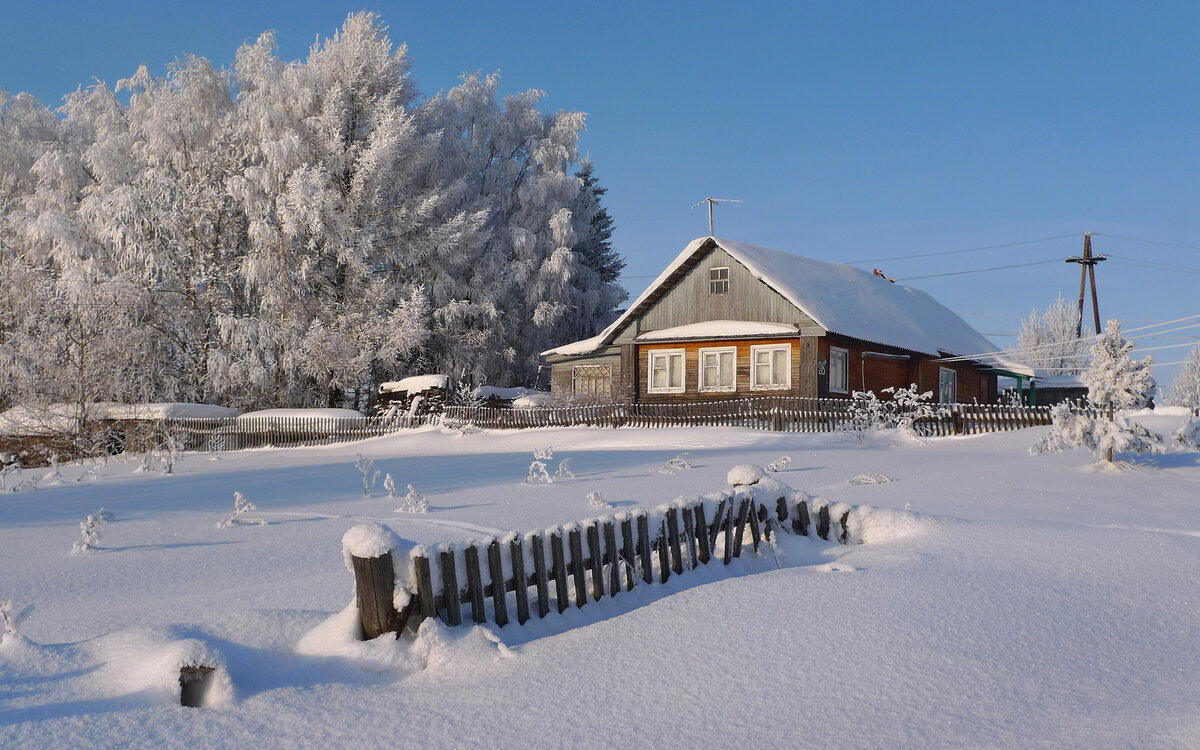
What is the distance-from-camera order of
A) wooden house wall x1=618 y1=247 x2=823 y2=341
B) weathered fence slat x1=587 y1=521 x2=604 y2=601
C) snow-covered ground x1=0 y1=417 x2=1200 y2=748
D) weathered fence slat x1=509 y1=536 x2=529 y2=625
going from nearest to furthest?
snow-covered ground x1=0 y1=417 x2=1200 y2=748
weathered fence slat x1=509 y1=536 x2=529 y2=625
weathered fence slat x1=587 y1=521 x2=604 y2=601
wooden house wall x1=618 y1=247 x2=823 y2=341

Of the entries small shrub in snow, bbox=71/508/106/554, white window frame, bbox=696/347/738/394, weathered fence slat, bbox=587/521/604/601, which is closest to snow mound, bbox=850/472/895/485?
weathered fence slat, bbox=587/521/604/601

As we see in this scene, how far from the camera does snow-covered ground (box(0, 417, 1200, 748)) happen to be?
13.2 feet

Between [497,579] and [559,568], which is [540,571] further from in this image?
[497,579]

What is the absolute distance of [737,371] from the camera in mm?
29062

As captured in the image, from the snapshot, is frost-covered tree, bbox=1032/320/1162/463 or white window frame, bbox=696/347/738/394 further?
white window frame, bbox=696/347/738/394

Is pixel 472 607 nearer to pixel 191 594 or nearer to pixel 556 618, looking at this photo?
pixel 556 618

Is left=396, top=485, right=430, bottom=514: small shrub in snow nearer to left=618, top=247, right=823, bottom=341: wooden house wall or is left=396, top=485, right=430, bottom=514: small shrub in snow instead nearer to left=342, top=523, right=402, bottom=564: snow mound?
left=342, top=523, right=402, bottom=564: snow mound

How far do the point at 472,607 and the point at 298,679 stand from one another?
1.08 m

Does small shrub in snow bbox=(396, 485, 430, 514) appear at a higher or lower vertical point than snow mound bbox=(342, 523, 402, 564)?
lower

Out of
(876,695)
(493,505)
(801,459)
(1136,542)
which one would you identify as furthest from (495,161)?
(876,695)

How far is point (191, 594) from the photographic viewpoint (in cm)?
639

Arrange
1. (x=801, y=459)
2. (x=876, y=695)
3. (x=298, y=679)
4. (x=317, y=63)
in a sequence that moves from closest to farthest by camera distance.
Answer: (x=876, y=695)
(x=298, y=679)
(x=801, y=459)
(x=317, y=63)

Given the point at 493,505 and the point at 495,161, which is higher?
the point at 495,161

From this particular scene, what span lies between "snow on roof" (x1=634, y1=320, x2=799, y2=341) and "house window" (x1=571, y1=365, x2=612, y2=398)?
5.12 meters
